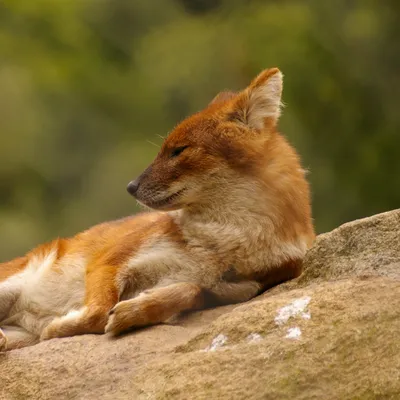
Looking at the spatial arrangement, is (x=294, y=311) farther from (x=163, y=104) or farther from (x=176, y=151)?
(x=163, y=104)

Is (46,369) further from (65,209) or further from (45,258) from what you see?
(65,209)

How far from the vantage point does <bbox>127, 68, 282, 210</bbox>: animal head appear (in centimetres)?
612

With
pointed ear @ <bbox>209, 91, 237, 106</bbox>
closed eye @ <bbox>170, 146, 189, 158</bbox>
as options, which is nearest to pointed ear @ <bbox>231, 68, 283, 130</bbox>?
pointed ear @ <bbox>209, 91, 237, 106</bbox>

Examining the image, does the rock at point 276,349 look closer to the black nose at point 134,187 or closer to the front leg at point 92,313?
the front leg at point 92,313

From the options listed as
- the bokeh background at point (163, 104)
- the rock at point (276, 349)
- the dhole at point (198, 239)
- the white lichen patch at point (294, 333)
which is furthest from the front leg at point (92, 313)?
the bokeh background at point (163, 104)

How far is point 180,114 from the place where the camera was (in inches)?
668

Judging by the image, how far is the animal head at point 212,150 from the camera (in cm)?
612

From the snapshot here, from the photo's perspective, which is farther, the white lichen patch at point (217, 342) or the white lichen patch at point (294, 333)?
the white lichen patch at point (217, 342)

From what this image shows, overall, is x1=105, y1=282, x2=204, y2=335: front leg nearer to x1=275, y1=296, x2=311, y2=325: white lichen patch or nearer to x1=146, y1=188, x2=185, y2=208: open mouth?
x1=146, y1=188, x2=185, y2=208: open mouth

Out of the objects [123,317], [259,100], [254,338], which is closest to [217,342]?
[254,338]

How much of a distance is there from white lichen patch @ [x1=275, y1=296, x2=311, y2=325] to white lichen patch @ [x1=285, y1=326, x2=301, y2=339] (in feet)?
0.28

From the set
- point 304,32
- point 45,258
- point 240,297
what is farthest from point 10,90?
point 240,297

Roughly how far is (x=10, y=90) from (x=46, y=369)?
503 inches

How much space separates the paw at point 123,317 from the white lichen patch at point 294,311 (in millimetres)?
943
